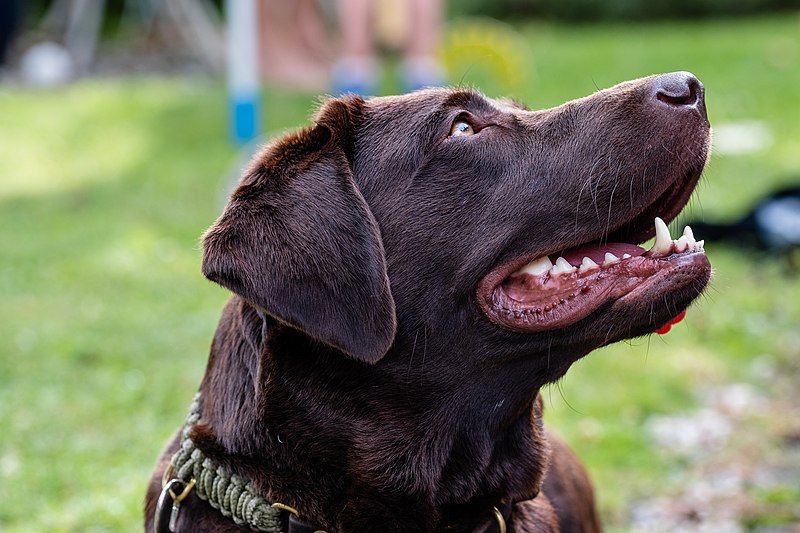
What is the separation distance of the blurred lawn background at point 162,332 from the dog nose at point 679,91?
53cm

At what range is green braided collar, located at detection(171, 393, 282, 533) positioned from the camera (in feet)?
8.43

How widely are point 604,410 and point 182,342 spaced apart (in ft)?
6.98

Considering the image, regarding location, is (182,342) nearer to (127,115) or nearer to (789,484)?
(789,484)

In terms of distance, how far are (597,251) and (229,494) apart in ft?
3.48

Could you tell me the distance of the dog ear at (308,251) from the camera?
240cm

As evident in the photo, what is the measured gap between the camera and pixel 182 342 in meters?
5.48

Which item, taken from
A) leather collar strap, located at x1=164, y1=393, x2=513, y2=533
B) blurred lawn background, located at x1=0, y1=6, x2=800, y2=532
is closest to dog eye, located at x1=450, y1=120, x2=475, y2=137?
blurred lawn background, located at x1=0, y1=6, x2=800, y2=532

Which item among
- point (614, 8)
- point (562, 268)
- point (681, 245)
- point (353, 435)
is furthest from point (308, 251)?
point (614, 8)

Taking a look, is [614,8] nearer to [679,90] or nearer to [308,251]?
[679,90]

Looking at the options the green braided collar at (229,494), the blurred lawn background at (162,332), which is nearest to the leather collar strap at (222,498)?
the green braided collar at (229,494)

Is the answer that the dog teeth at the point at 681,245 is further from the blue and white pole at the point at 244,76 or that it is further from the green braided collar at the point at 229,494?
the blue and white pole at the point at 244,76

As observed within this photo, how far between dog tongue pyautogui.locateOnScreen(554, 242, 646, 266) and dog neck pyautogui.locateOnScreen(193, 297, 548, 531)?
365 mm

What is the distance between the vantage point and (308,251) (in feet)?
8.10

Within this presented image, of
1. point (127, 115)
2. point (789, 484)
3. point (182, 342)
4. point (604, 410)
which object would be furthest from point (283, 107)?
point (789, 484)
